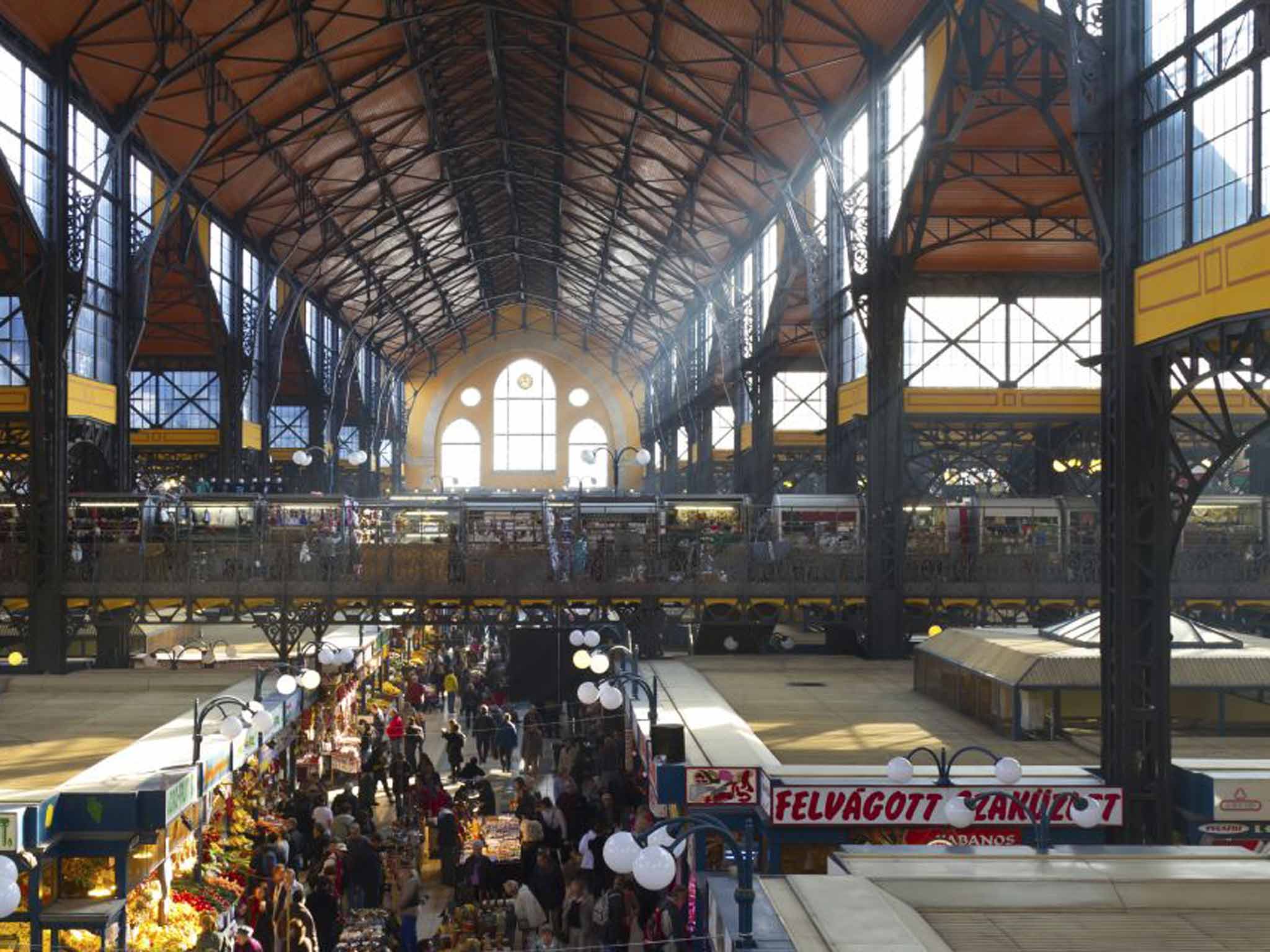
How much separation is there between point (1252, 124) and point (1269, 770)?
7348 mm

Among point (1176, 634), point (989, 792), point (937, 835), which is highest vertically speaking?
point (1176, 634)

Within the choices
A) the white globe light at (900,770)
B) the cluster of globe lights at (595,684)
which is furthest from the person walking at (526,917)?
the white globe light at (900,770)

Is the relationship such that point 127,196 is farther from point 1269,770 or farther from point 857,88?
point 1269,770

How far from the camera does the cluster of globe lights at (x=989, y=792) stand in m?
13.5

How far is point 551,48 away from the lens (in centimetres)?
4050

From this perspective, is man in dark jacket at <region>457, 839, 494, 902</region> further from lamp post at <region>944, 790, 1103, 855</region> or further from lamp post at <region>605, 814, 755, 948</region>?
lamp post at <region>605, 814, 755, 948</region>

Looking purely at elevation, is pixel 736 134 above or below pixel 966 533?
above

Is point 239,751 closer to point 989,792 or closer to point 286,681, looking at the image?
point 286,681

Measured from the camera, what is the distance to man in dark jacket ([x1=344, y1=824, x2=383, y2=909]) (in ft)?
58.5

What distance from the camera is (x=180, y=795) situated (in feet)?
52.7

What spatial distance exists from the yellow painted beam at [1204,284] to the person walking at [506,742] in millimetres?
17167

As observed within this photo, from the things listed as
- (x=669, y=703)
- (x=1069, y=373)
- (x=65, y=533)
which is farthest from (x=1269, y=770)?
(x=65, y=533)

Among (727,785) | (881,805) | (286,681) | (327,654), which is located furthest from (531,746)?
(881,805)

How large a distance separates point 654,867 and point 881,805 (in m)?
7.38
